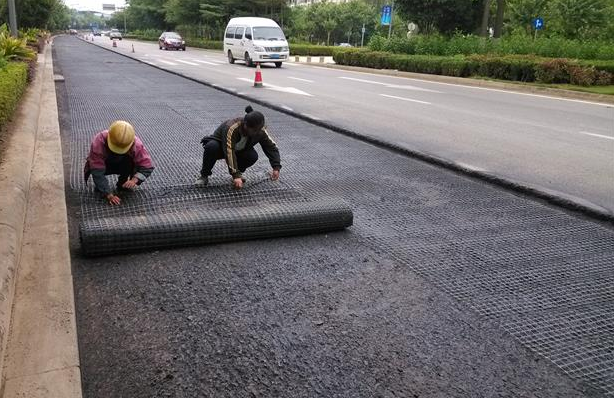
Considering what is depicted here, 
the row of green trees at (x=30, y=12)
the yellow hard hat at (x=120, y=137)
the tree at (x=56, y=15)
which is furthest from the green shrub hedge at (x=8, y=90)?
the tree at (x=56, y=15)

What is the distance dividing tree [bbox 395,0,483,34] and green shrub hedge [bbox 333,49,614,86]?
19.4ft

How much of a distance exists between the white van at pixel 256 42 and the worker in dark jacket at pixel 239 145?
20122 mm

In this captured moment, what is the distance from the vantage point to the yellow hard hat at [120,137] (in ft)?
12.7

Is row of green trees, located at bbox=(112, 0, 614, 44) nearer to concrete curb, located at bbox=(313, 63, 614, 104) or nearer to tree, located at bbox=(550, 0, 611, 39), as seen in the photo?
tree, located at bbox=(550, 0, 611, 39)

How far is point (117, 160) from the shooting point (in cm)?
412

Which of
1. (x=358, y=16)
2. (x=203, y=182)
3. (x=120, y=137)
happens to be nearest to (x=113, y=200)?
(x=120, y=137)

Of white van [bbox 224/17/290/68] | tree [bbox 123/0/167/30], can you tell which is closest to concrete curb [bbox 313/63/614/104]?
white van [bbox 224/17/290/68]

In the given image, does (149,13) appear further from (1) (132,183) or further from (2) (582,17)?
(1) (132,183)

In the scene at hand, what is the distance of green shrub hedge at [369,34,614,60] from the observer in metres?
19.5

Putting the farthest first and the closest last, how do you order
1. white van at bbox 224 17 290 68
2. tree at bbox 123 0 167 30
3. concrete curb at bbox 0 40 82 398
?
tree at bbox 123 0 167 30 → white van at bbox 224 17 290 68 → concrete curb at bbox 0 40 82 398

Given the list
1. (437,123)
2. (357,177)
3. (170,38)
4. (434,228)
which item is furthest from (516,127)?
(170,38)

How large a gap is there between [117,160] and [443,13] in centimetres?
2847

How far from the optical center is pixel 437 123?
9.47 metres

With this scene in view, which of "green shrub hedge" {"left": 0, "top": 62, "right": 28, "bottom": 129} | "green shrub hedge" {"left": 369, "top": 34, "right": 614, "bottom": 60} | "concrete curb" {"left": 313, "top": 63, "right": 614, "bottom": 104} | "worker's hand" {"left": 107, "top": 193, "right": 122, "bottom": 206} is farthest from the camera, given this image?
"green shrub hedge" {"left": 369, "top": 34, "right": 614, "bottom": 60}
